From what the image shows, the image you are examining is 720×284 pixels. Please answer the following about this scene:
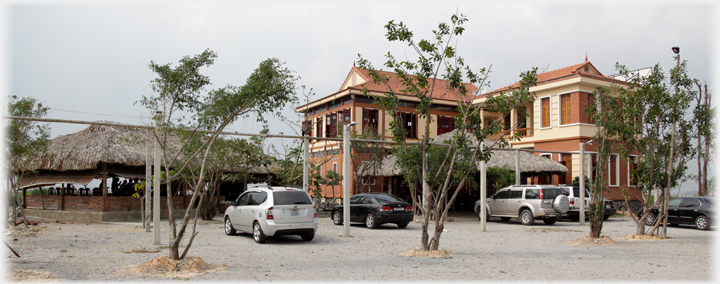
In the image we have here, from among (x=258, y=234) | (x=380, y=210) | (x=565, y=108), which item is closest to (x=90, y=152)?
(x=258, y=234)

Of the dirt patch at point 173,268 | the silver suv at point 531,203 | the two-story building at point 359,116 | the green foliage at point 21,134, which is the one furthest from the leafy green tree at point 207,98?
the two-story building at point 359,116

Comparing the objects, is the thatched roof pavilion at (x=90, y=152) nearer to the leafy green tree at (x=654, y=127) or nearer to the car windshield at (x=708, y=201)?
the leafy green tree at (x=654, y=127)

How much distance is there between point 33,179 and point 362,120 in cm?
1978

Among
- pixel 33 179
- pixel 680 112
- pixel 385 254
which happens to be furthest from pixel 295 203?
pixel 33 179

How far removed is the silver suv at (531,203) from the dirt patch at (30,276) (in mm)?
16597

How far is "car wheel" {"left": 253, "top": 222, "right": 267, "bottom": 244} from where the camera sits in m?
12.9

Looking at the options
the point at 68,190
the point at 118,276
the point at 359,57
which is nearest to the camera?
the point at 118,276

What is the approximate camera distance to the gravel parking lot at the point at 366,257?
8.36 metres

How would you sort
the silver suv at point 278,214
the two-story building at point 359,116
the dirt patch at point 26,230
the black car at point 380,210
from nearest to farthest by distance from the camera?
the silver suv at point 278,214
the dirt patch at point 26,230
the black car at point 380,210
the two-story building at point 359,116

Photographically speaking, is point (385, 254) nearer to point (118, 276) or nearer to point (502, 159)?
point (118, 276)

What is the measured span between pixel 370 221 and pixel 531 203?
266 inches

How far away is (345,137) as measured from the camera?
15.2 m

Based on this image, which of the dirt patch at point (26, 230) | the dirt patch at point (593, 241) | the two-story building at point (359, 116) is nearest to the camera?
the dirt patch at point (593, 241)

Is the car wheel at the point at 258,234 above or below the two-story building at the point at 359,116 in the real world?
below
